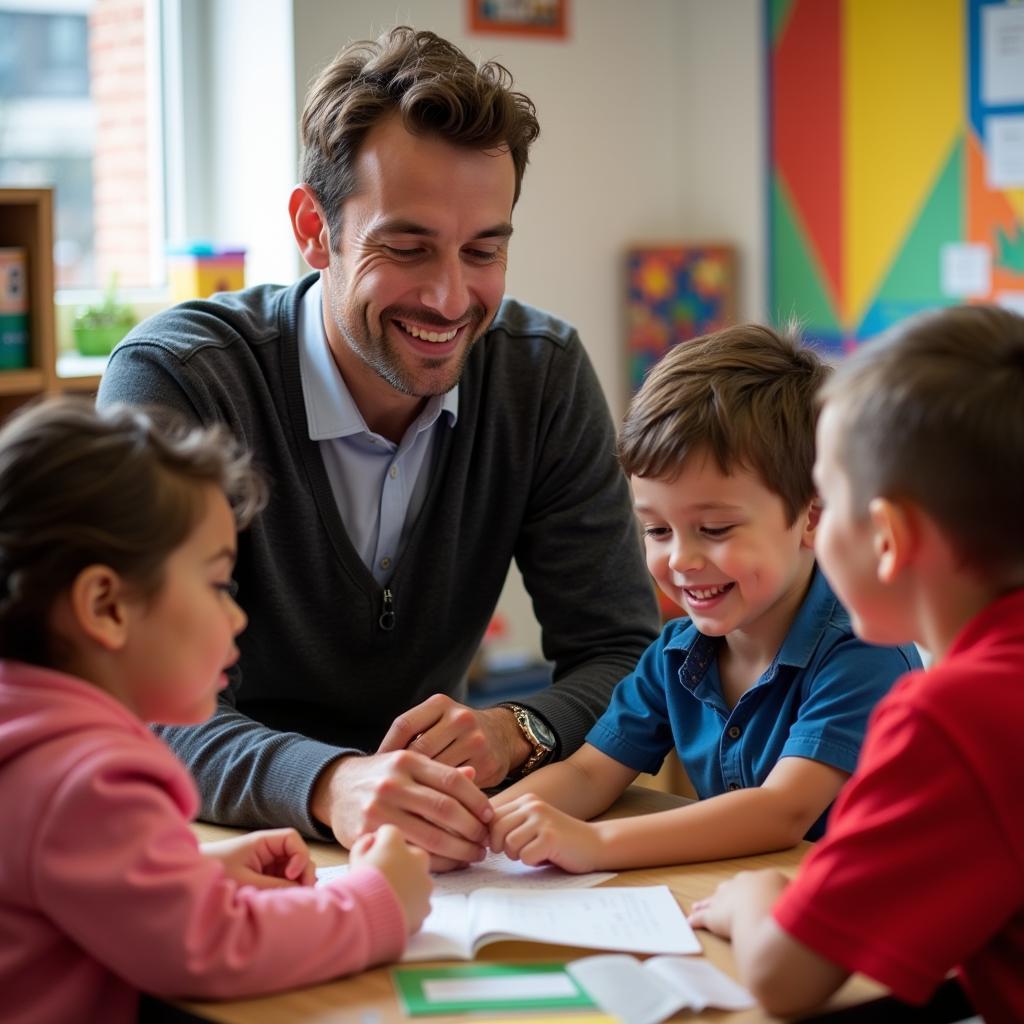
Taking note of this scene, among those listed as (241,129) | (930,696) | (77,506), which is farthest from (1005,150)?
(77,506)

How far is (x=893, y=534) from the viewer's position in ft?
3.52

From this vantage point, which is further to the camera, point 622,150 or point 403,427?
point 622,150

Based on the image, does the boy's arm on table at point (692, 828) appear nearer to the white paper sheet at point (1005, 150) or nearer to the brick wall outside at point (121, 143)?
the brick wall outside at point (121, 143)

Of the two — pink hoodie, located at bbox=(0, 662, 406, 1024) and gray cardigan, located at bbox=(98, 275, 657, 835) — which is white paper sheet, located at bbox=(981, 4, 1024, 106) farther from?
pink hoodie, located at bbox=(0, 662, 406, 1024)

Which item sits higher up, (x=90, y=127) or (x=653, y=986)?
(x=90, y=127)

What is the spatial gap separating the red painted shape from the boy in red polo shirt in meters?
2.79

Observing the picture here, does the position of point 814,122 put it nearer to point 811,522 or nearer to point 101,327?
point 101,327

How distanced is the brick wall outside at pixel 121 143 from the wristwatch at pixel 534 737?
1.94 metres

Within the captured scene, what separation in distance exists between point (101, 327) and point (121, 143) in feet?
1.72

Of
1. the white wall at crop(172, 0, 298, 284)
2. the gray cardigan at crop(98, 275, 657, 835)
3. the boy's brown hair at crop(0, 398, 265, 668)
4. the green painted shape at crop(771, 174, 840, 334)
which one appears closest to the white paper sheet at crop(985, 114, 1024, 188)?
the green painted shape at crop(771, 174, 840, 334)

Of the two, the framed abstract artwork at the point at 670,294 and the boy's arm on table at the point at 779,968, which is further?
the framed abstract artwork at the point at 670,294

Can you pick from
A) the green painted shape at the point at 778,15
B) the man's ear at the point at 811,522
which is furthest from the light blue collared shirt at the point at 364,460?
the green painted shape at the point at 778,15

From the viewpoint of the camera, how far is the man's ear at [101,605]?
3.67 ft

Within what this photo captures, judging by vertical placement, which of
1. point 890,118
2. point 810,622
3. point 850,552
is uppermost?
point 890,118
